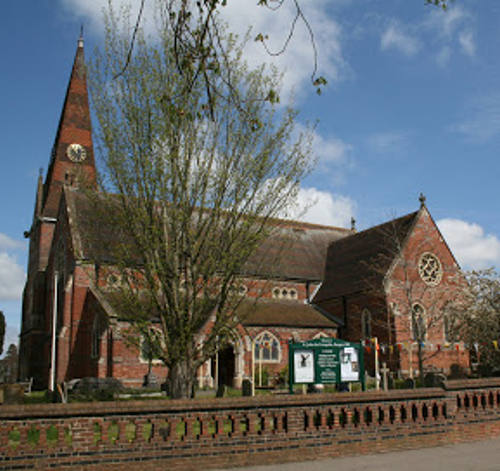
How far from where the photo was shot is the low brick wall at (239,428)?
294 inches

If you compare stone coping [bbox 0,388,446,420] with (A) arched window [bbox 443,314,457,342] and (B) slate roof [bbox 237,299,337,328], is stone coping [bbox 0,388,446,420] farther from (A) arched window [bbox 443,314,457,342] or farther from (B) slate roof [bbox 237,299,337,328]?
(A) arched window [bbox 443,314,457,342]

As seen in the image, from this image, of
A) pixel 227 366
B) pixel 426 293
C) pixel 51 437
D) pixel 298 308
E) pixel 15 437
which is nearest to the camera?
pixel 15 437

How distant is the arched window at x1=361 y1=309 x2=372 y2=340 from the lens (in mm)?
31513

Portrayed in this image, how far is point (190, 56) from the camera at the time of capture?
583cm

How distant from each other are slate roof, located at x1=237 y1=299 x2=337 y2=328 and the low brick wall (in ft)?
61.9

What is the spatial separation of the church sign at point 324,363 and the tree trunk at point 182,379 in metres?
2.79

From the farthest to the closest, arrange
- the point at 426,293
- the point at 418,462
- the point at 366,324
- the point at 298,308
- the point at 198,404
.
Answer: the point at 298,308
the point at 426,293
the point at 366,324
the point at 418,462
the point at 198,404

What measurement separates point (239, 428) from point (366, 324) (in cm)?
2438

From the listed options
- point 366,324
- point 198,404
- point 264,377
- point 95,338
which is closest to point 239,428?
point 198,404

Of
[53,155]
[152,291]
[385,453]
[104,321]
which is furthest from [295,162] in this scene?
[53,155]

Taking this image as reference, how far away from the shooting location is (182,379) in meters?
12.5

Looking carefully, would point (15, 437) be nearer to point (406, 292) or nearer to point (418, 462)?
point (418, 462)

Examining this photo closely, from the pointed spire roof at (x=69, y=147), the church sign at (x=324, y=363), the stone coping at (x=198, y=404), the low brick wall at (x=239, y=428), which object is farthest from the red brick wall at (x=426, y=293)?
the pointed spire roof at (x=69, y=147)

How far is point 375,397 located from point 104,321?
1962 centimetres
